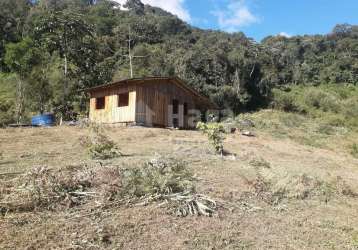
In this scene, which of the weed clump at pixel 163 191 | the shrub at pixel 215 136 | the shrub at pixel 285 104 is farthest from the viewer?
the shrub at pixel 285 104

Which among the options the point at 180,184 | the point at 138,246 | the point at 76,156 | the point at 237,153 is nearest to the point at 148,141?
the point at 237,153

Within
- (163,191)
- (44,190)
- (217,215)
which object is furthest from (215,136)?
(44,190)

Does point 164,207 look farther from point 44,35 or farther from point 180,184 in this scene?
point 44,35

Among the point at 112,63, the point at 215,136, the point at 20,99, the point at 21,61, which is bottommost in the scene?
the point at 215,136

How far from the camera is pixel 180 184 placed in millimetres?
8719

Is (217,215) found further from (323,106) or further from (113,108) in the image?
(323,106)

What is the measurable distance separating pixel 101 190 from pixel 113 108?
18.0 meters

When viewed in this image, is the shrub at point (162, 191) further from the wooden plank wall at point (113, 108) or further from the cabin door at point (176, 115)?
the cabin door at point (176, 115)

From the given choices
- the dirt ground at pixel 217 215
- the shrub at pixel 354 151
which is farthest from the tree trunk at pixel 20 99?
the shrub at pixel 354 151

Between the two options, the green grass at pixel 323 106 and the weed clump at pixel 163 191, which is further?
the green grass at pixel 323 106

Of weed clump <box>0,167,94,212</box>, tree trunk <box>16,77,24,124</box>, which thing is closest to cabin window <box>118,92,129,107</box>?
tree trunk <box>16,77,24,124</box>

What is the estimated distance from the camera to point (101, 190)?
795 cm

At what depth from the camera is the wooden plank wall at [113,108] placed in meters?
24.2

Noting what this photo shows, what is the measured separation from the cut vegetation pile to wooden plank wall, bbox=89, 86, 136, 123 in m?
15.2
